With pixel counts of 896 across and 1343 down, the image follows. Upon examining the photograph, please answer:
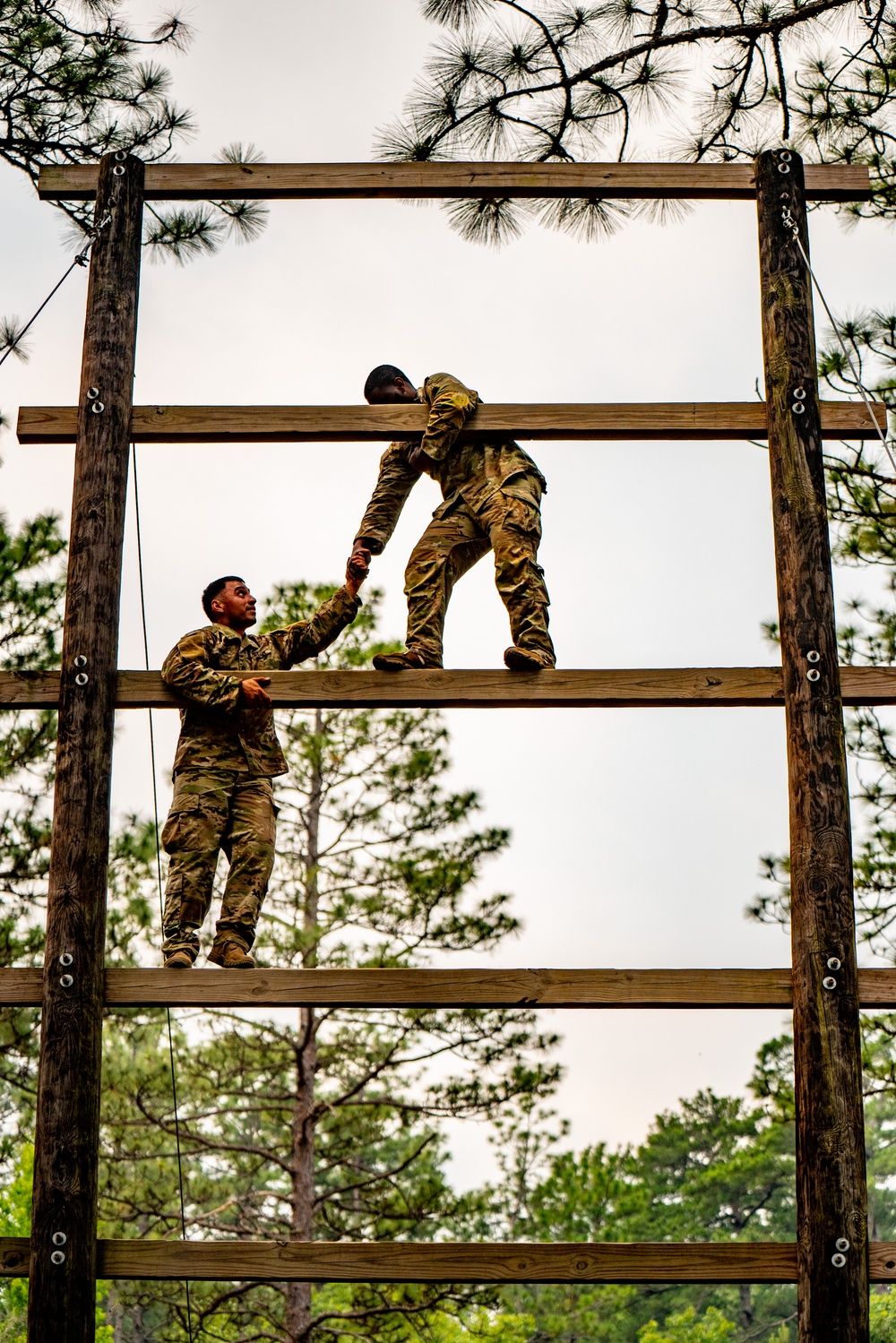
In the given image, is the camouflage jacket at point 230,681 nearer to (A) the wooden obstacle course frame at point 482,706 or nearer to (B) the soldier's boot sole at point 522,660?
(A) the wooden obstacle course frame at point 482,706

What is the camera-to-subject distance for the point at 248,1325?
14773 millimetres

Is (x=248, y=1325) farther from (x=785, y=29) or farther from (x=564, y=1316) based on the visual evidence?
(x=785, y=29)

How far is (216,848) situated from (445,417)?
164 cm

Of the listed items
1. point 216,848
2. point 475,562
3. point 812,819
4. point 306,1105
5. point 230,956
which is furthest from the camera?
point 306,1105

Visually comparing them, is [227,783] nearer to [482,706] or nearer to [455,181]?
[482,706]

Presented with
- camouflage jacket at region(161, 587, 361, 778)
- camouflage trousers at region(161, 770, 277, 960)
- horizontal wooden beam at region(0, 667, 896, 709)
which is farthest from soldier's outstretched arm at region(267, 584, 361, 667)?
horizontal wooden beam at region(0, 667, 896, 709)

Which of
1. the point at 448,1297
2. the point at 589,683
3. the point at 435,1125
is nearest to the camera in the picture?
the point at 589,683

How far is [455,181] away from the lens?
5797 millimetres

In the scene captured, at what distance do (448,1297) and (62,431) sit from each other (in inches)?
376

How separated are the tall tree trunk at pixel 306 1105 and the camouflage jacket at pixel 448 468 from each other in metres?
8.45

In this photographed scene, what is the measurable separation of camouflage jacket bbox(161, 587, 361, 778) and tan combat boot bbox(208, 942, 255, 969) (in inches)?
26.1

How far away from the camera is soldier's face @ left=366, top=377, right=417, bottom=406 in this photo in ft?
19.9

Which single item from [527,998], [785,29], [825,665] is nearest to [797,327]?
[825,665]

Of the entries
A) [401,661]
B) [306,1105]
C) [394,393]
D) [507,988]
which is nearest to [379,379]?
[394,393]
